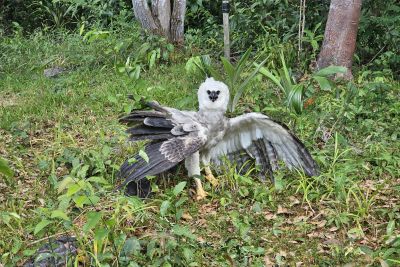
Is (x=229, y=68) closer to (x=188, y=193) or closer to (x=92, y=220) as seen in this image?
(x=188, y=193)

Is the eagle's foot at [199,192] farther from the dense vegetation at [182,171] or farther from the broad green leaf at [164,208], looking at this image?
the broad green leaf at [164,208]

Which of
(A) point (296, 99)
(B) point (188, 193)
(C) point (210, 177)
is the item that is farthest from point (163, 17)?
(B) point (188, 193)

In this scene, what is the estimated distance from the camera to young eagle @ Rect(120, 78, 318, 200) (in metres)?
4.08

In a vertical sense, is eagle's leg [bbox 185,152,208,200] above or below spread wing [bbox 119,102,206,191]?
below

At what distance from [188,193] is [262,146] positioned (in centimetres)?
73

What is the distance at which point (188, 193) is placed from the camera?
4.30 m

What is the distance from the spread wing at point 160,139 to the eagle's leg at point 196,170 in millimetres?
152

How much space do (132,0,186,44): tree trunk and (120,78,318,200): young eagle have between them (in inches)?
123

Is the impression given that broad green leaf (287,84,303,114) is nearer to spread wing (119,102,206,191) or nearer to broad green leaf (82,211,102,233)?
spread wing (119,102,206,191)

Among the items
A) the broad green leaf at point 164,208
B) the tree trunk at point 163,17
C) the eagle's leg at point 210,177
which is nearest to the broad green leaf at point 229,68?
the eagle's leg at point 210,177

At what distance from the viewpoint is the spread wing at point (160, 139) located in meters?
4.00

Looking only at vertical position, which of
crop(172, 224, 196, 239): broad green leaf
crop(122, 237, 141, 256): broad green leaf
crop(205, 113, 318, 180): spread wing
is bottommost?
crop(122, 237, 141, 256): broad green leaf

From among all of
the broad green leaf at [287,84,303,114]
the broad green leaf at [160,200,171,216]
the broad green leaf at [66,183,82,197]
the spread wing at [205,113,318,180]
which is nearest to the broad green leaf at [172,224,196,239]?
the broad green leaf at [160,200,171,216]

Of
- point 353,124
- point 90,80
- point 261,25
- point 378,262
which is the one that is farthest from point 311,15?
point 378,262
